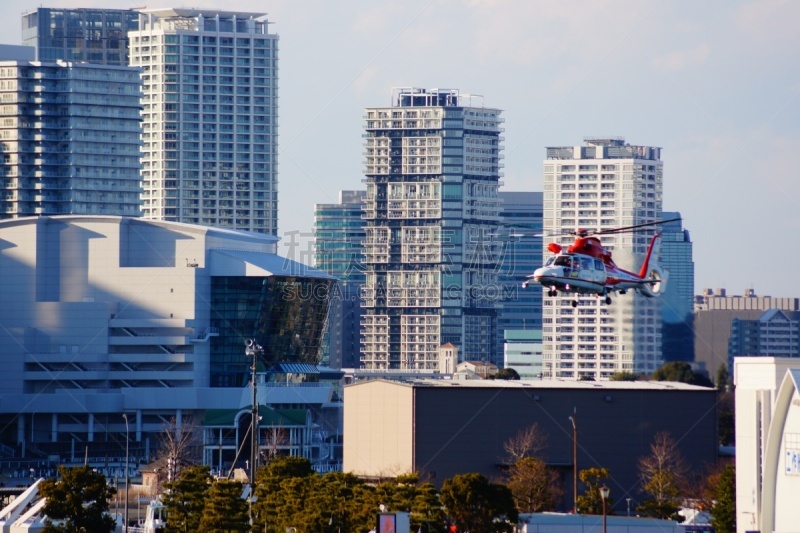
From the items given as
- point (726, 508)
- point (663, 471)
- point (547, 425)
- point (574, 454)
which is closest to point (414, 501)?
point (726, 508)

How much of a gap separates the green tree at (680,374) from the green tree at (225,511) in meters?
39.4

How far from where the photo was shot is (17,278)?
199125 millimetres

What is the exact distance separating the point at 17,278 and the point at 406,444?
98667 millimetres

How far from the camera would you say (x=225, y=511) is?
7612cm

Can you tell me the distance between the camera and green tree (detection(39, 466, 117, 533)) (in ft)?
258

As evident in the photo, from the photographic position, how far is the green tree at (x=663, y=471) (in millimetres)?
96581

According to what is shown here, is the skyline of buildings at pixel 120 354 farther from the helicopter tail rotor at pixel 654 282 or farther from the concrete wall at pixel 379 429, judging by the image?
the helicopter tail rotor at pixel 654 282

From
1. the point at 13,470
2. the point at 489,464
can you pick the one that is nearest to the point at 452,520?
the point at 489,464

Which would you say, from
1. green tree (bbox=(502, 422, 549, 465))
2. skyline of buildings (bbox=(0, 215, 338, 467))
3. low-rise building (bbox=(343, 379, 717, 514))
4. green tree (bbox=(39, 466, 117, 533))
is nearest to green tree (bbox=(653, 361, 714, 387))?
low-rise building (bbox=(343, 379, 717, 514))

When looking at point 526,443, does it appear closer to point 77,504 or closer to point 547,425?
point 547,425

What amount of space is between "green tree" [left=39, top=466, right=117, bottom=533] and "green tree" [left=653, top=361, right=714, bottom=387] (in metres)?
42.3

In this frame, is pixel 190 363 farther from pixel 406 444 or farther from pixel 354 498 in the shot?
pixel 354 498

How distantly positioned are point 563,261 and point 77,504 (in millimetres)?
27048

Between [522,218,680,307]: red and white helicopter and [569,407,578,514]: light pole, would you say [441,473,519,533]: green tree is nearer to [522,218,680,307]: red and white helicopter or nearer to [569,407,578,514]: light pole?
[522,218,680,307]: red and white helicopter
